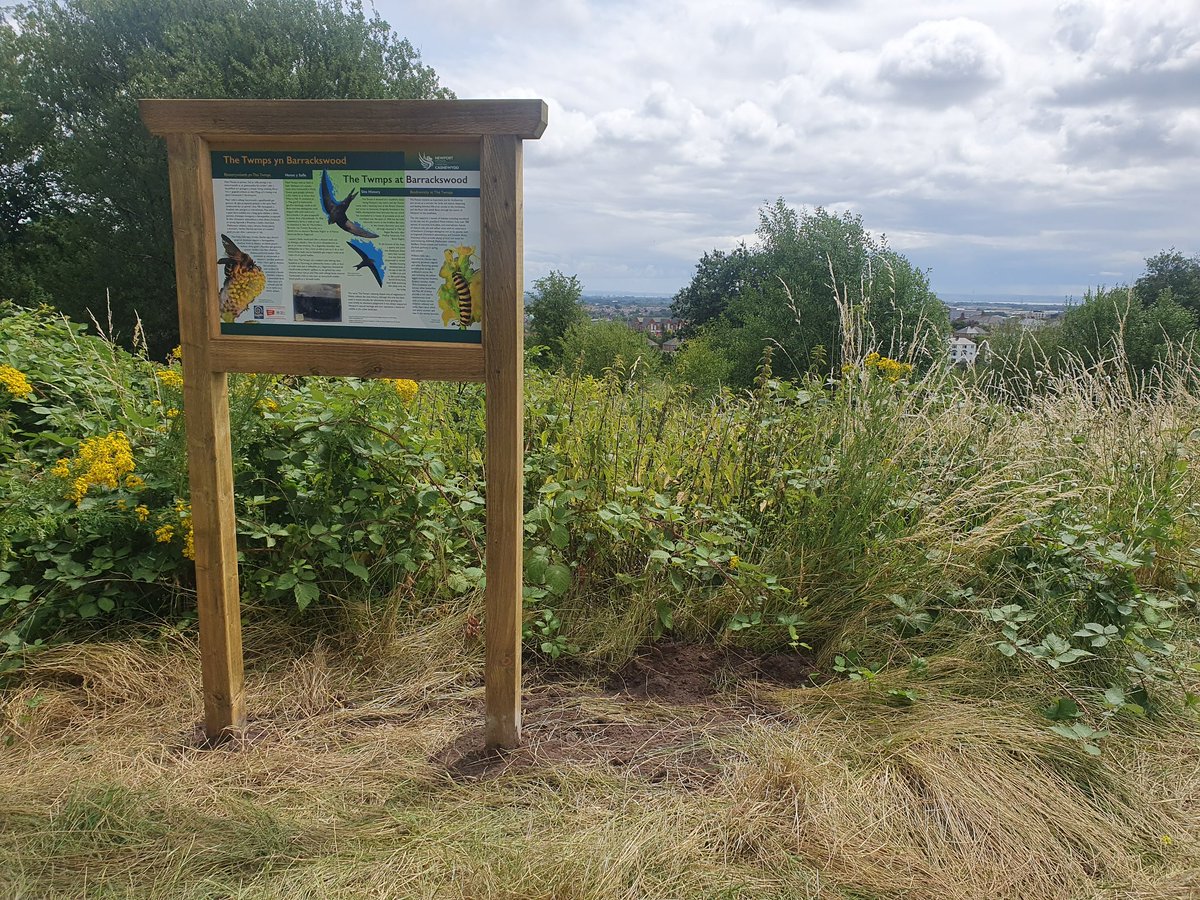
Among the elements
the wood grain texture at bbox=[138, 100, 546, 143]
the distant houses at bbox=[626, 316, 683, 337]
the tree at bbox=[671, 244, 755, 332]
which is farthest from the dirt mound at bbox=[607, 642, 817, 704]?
the tree at bbox=[671, 244, 755, 332]

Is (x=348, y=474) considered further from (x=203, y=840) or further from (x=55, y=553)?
(x=203, y=840)

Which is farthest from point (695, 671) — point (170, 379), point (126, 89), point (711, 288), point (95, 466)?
point (711, 288)

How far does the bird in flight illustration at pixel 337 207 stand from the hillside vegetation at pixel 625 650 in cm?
100

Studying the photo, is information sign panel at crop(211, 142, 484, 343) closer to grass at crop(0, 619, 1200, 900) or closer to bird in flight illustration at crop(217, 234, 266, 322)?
bird in flight illustration at crop(217, 234, 266, 322)

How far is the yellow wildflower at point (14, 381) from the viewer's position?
3676 mm

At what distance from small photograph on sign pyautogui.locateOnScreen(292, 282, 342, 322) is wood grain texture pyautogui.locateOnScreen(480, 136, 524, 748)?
0.49 meters

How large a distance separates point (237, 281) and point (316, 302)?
10.5 inches

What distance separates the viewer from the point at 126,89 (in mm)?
17625

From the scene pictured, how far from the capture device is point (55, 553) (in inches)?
122

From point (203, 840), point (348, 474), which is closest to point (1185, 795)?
point (203, 840)

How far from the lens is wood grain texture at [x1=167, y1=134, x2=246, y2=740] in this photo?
7.83ft

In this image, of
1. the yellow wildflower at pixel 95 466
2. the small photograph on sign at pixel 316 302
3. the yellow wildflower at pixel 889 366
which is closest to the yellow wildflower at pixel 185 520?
the yellow wildflower at pixel 95 466

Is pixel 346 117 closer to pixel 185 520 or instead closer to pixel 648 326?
pixel 185 520

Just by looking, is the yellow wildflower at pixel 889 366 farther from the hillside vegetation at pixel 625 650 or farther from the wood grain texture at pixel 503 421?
the wood grain texture at pixel 503 421
